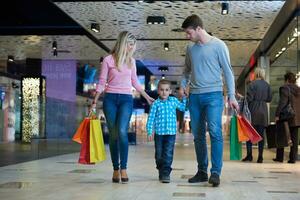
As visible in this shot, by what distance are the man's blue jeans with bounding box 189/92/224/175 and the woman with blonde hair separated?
2.15 ft

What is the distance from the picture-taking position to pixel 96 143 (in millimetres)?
5641

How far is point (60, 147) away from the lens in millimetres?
11492

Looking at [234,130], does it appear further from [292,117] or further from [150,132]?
[292,117]

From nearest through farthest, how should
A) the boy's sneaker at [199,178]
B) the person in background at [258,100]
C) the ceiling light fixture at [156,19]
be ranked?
the boy's sneaker at [199,178] → the person in background at [258,100] → the ceiling light fixture at [156,19]

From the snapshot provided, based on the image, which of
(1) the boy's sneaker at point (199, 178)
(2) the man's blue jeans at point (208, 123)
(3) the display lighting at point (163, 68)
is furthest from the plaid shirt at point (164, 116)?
(3) the display lighting at point (163, 68)

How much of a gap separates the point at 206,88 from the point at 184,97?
42 cm

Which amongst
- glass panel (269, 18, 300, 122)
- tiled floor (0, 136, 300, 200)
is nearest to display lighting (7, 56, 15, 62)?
glass panel (269, 18, 300, 122)

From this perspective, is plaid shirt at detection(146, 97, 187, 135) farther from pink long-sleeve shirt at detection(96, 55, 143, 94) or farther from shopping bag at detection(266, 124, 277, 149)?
shopping bag at detection(266, 124, 277, 149)

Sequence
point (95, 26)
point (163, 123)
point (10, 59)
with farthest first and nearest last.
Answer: point (10, 59) < point (95, 26) < point (163, 123)

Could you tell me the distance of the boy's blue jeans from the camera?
18.1ft


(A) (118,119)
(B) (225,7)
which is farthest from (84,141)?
(B) (225,7)

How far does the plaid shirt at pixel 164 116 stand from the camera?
561 cm

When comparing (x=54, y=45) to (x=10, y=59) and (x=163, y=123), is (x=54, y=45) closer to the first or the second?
(x=10, y=59)

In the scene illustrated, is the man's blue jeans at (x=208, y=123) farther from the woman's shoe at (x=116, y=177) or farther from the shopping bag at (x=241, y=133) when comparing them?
the woman's shoe at (x=116, y=177)
